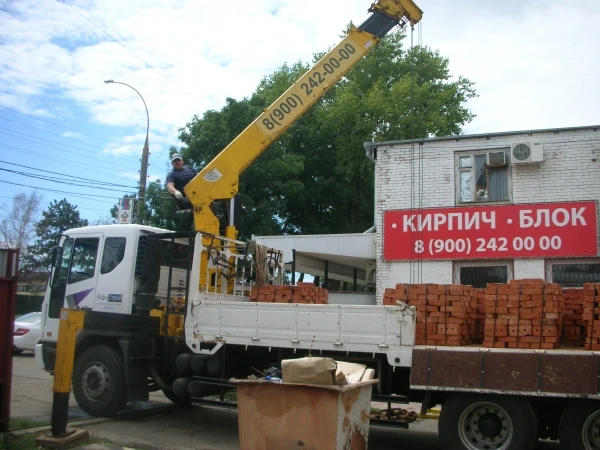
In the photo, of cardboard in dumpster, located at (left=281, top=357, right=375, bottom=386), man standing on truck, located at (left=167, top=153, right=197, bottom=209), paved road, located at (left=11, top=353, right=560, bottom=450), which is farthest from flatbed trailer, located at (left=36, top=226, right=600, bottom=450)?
cardboard in dumpster, located at (left=281, top=357, right=375, bottom=386)

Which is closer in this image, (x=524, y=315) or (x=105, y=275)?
(x=524, y=315)

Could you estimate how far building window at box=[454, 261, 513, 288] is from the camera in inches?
545

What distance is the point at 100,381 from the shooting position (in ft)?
30.6

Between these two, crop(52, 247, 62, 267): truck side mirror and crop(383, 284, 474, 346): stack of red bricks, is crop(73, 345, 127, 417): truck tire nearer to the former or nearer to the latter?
crop(52, 247, 62, 267): truck side mirror

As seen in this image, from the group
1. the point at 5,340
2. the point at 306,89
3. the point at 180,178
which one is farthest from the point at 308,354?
the point at 306,89

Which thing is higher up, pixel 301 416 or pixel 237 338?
pixel 237 338

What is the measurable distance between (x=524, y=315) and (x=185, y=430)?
16.8ft

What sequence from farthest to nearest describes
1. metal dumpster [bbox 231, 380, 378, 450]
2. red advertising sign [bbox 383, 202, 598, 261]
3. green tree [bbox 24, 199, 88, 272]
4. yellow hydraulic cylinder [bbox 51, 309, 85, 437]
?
green tree [bbox 24, 199, 88, 272] < red advertising sign [bbox 383, 202, 598, 261] < yellow hydraulic cylinder [bbox 51, 309, 85, 437] < metal dumpster [bbox 231, 380, 378, 450]

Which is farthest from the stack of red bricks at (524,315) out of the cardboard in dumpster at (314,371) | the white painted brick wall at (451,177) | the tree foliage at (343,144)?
the tree foliage at (343,144)

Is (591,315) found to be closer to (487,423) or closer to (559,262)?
(487,423)

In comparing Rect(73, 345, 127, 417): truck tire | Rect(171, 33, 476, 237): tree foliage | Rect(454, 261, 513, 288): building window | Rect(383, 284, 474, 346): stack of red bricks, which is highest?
Rect(171, 33, 476, 237): tree foliage

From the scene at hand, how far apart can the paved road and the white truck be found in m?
0.48

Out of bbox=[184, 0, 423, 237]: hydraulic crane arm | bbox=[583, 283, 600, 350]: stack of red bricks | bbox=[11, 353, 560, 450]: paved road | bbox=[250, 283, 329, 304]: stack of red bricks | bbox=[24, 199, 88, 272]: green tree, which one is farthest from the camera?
bbox=[24, 199, 88, 272]: green tree

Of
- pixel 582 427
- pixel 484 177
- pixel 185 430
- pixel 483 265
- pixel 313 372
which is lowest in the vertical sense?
pixel 185 430
